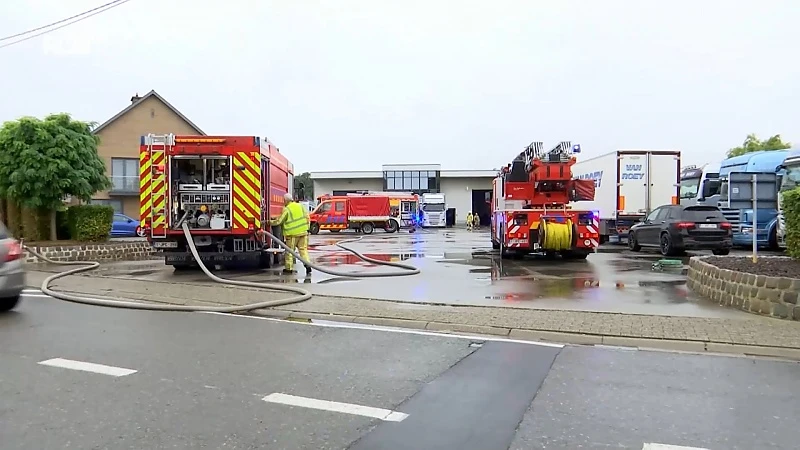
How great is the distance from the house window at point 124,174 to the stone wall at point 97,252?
26.5 meters

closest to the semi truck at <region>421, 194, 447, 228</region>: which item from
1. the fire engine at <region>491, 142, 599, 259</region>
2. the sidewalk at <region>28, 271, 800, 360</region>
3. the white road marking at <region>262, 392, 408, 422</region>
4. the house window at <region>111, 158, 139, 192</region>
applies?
the house window at <region>111, 158, 139, 192</region>

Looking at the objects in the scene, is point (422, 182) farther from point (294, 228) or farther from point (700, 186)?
point (294, 228)

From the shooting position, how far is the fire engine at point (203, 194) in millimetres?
13734

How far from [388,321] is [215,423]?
4043 mm

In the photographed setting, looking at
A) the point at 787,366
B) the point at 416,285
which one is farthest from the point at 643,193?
the point at 787,366

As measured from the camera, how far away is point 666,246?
1898 centimetres

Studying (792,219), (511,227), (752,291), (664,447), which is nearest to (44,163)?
(511,227)

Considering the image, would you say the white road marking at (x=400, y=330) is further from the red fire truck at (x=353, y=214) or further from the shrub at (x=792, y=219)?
the red fire truck at (x=353, y=214)

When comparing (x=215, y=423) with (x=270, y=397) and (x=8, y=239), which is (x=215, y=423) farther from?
(x=8, y=239)

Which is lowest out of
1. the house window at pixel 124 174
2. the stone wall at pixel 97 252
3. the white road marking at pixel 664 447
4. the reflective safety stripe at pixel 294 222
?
the white road marking at pixel 664 447

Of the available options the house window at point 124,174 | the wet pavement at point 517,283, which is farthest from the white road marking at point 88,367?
the house window at point 124,174

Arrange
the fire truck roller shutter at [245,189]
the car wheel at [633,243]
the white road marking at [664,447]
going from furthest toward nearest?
the car wheel at [633,243] → the fire truck roller shutter at [245,189] → the white road marking at [664,447]

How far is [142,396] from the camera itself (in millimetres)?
5156

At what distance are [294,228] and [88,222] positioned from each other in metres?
7.80
